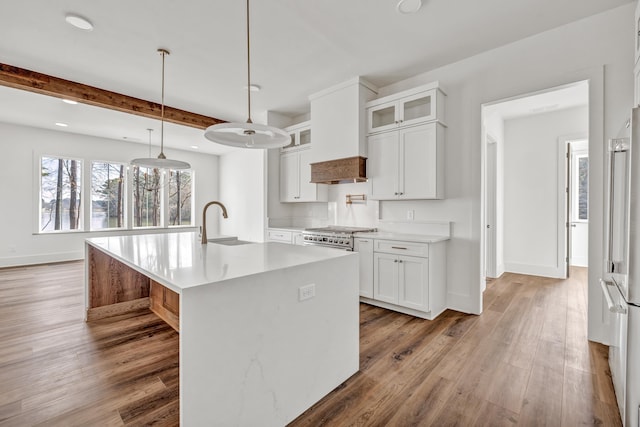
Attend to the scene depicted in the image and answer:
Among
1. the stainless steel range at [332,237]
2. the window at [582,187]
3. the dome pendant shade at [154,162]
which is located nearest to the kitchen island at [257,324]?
the dome pendant shade at [154,162]

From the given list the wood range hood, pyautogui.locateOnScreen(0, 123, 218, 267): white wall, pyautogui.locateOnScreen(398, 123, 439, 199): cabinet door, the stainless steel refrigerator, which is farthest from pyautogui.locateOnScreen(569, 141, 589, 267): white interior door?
pyautogui.locateOnScreen(0, 123, 218, 267): white wall

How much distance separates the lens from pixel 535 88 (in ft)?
9.19

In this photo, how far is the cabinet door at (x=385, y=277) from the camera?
3.21 meters

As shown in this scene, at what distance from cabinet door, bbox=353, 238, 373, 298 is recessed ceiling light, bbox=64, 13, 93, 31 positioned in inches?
132

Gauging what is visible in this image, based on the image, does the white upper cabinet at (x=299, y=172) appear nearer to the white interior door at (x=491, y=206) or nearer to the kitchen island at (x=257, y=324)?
the kitchen island at (x=257, y=324)

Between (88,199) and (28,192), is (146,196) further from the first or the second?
(28,192)

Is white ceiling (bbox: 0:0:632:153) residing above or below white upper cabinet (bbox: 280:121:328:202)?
above

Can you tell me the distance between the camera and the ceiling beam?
3.42 metres

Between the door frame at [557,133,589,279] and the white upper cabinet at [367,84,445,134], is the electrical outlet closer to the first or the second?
the white upper cabinet at [367,84,445,134]

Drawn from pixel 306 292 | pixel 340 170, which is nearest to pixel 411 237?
pixel 340 170

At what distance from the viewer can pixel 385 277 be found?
3289mm

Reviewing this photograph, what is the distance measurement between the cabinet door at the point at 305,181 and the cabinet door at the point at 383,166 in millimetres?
1051

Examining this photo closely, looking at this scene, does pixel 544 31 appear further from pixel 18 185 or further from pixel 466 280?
pixel 18 185

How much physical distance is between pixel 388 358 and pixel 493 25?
304 cm
